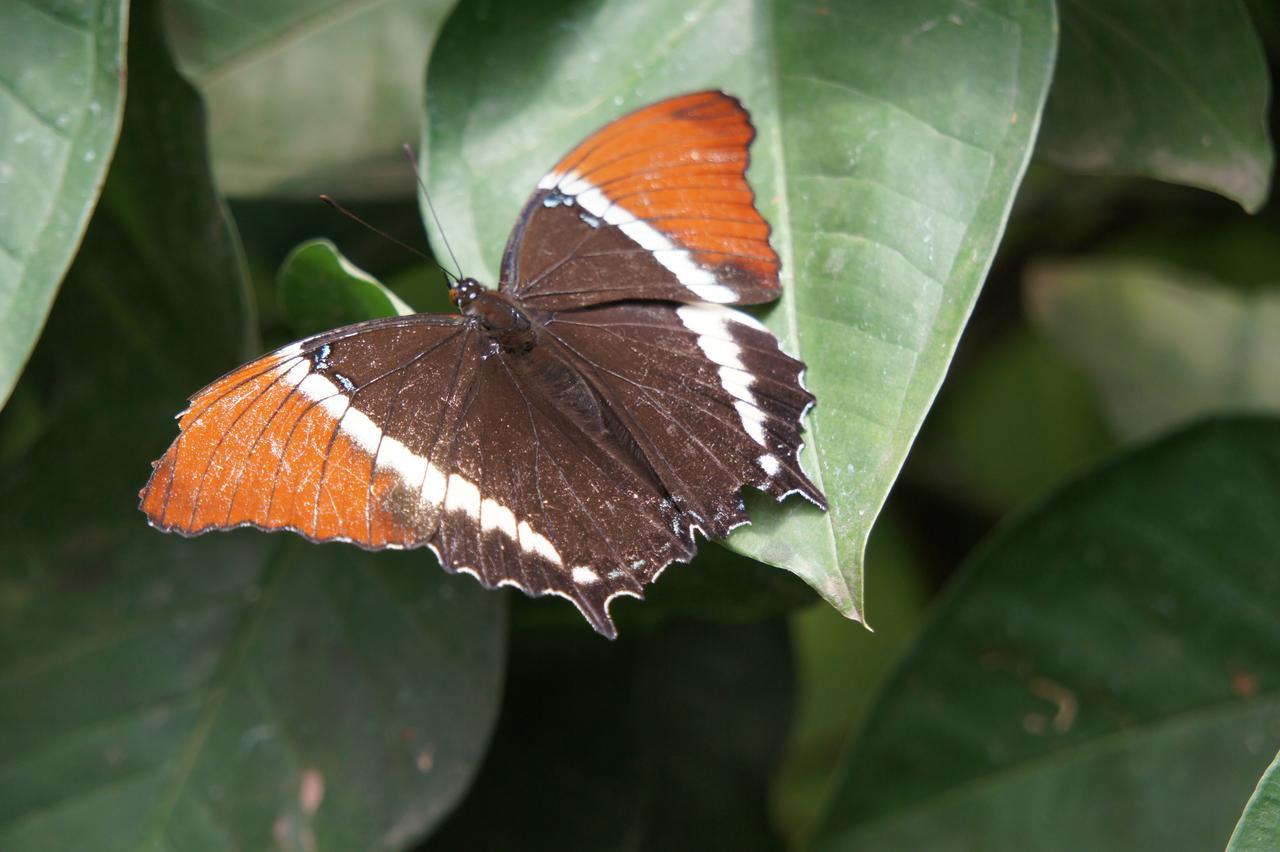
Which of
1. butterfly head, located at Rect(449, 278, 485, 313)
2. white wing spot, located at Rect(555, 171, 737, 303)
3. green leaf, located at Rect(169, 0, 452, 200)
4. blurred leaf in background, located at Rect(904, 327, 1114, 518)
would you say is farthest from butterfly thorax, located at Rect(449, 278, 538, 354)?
blurred leaf in background, located at Rect(904, 327, 1114, 518)

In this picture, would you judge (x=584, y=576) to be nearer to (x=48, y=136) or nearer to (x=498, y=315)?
(x=498, y=315)

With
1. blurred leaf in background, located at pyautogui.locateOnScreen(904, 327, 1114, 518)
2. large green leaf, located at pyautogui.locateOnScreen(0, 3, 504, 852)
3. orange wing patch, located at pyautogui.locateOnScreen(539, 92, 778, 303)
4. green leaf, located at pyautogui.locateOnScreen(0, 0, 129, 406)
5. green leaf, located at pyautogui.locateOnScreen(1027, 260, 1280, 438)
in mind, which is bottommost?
blurred leaf in background, located at pyautogui.locateOnScreen(904, 327, 1114, 518)

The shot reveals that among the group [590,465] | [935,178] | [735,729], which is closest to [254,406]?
[590,465]

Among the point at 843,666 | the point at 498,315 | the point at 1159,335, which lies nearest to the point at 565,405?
the point at 498,315

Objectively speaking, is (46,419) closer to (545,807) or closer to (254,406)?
(254,406)

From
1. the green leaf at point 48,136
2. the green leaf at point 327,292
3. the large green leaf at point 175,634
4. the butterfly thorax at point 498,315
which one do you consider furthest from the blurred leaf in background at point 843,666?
the green leaf at point 48,136

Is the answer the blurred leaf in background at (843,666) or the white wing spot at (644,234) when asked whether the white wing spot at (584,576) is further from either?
the blurred leaf in background at (843,666)

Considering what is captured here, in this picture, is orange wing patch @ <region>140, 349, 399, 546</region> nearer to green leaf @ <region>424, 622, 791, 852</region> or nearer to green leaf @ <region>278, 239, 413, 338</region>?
green leaf @ <region>278, 239, 413, 338</region>
